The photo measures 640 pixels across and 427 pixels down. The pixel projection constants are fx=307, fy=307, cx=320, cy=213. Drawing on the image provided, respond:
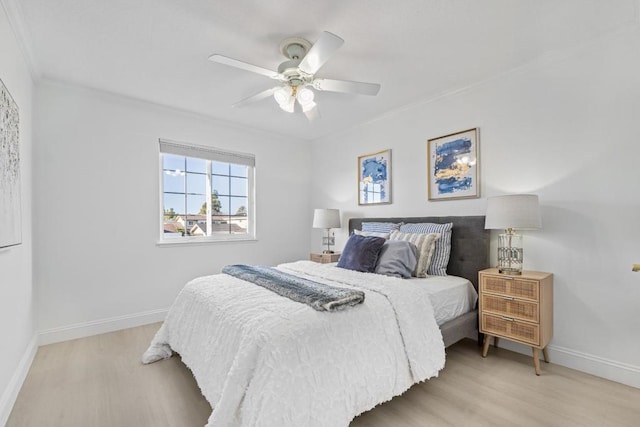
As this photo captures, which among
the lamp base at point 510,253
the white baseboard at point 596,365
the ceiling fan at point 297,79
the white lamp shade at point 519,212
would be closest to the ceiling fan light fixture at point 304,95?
the ceiling fan at point 297,79

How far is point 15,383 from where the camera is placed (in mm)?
2021

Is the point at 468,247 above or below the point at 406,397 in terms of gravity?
above

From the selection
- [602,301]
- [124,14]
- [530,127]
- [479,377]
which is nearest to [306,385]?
[479,377]

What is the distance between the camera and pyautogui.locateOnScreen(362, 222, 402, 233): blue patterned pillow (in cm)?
344

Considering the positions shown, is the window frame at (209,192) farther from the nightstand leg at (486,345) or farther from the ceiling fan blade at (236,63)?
the nightstand leg at (486,345)

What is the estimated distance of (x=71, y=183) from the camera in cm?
304

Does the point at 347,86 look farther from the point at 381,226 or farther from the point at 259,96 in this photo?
the point at 381,226

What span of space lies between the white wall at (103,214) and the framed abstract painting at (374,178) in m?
1.91

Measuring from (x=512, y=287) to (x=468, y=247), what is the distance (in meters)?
0.57

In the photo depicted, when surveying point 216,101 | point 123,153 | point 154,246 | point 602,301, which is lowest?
point 602,301

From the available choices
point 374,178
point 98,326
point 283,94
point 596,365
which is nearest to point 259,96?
point 283,94

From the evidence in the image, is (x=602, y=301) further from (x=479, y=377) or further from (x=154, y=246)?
(x=154, y=246)

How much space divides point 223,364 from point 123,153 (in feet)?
9.02

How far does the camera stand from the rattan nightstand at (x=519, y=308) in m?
2.27
